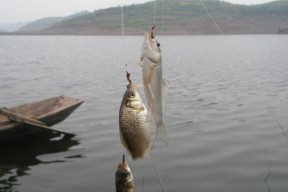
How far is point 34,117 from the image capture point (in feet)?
48.0

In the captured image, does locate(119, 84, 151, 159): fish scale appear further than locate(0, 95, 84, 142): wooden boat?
No

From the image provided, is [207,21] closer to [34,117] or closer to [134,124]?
[34,117]

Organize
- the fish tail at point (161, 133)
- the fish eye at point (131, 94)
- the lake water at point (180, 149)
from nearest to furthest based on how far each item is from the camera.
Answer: the fish eye at point (131, 94) → the fish tail at point (161, 133) → the lake water at point (180, 149)

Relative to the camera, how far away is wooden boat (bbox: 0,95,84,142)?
13711 mm

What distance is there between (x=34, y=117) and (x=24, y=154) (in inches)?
50.8

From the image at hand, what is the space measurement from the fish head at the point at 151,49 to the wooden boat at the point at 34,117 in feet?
37.5

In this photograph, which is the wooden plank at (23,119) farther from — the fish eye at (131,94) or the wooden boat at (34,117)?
the fish eye at (131,94)

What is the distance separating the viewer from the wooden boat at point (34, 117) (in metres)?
13.7

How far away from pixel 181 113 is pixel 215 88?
30.7ft

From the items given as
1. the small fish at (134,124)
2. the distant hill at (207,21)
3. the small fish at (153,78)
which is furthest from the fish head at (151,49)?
the distant hill at (207,21)

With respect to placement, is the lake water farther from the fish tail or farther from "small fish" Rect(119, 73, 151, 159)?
"small fish" Rect(119, 73, 151, 159)

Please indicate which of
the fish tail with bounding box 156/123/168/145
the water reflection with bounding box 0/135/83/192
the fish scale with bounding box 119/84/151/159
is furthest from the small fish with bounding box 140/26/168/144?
the water reflection with bounding box 0/135/83/192

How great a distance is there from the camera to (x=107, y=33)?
173 metres

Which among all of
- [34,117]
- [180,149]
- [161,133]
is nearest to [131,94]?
[161,133]
